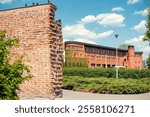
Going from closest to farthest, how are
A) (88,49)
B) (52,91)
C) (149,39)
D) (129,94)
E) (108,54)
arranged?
(52,91), (129,94), (149,39), (88,49), (108,54)

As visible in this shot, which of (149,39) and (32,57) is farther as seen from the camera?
(149,39)

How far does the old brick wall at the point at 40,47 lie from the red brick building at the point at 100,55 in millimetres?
56207

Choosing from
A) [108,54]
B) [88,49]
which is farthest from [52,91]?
[108,54]

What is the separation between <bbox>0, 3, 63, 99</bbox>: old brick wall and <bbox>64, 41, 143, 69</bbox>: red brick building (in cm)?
5621

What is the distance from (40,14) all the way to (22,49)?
59.3 inches

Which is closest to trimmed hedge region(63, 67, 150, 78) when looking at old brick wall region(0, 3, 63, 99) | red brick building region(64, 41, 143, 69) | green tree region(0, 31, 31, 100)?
red brick building region(64, 41, 143, 69)

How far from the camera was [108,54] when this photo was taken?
91.4m

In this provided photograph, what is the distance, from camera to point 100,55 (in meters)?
86.9

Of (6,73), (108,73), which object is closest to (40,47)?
(6,73)

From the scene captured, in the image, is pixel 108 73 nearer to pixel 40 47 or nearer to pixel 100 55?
pixel 40 47

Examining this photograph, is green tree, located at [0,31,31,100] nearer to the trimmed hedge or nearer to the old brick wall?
the old brick wall

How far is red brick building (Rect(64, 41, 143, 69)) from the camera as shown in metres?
75.4

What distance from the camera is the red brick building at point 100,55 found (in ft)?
247

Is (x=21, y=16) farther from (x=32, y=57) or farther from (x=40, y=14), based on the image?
(x=32, y=57)
